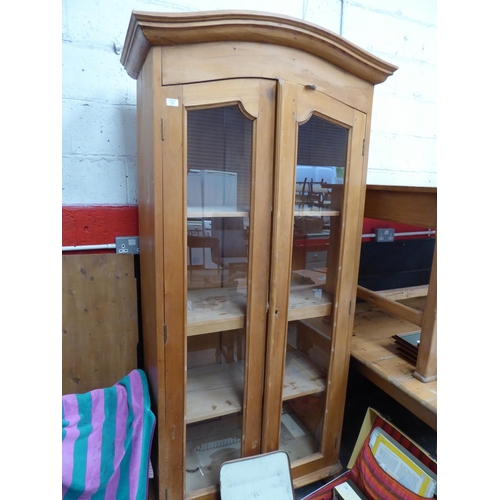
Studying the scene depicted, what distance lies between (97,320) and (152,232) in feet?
1.92

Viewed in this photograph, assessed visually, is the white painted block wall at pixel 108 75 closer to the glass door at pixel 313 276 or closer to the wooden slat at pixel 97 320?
the wooden slat at pixel 97 320

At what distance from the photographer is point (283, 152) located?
112 centimetres

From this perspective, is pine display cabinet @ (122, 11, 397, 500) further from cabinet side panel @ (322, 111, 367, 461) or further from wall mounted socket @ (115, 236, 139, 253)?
wall mounted socket @ (115, 236, 139, 253)

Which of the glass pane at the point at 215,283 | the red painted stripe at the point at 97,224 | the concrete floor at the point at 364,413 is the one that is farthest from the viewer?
the concrete floor at the point at 364,413

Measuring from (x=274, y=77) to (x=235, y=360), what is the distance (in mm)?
995

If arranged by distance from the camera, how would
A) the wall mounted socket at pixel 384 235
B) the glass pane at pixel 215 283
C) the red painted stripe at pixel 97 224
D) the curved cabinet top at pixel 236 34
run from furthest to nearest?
1. the wall mounted socket at pixel 384 235
2. the red painted stripe at pixel 97 224
3. the glass pane at pixel 215 283
4. the curved cabinet top at pixel 236 34

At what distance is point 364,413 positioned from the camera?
196 centimetres

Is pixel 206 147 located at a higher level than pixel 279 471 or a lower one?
higher

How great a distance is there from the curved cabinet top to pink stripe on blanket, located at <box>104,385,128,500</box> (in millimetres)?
1156

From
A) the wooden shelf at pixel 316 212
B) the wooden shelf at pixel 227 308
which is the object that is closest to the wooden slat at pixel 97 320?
the wooden shelf at pixel 227 308

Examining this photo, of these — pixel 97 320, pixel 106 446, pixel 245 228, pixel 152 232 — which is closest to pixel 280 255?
pixel 245 228

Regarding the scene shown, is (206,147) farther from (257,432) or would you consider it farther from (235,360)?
(257,432)

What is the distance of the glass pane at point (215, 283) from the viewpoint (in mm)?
1127
